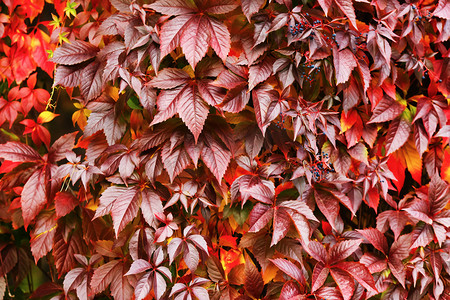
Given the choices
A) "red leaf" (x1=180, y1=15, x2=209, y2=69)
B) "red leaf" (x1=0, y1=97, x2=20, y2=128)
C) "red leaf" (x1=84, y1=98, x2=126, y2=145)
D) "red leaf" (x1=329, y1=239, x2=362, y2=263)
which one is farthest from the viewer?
"red leaf" (x1=0, y1=97, x2=20, y2=128)

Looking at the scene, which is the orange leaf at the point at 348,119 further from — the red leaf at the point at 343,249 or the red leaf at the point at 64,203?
the red leaf at the point at 64,203

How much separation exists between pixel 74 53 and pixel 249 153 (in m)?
0.64

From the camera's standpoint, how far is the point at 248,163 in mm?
1288

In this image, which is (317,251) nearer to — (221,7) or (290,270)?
(290,270)

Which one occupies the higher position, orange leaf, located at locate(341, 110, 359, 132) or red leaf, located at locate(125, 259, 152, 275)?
orange leaf, located at locate(341, 110, 359, 132)

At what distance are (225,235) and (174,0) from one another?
2.51ft

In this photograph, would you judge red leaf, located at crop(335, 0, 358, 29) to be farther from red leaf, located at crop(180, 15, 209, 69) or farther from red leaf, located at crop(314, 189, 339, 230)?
red leaf, located at crop(314, 189, 339, 230)

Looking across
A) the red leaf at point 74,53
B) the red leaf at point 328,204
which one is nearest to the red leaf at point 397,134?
the red leaf at point 328,204

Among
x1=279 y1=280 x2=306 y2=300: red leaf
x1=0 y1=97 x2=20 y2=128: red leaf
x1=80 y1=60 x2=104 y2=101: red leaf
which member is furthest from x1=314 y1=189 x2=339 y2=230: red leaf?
x1=0 y1=97 x2=20 y2=128: red leaf

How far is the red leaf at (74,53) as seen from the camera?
130 centimetres

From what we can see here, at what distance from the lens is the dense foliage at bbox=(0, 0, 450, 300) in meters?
1.19

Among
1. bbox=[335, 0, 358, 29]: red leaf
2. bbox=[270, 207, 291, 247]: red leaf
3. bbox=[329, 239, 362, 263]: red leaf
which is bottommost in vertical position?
bbox=[329, 239, 362, 263]: red leaf

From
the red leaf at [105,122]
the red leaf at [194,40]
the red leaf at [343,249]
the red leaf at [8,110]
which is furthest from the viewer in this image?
the red leaf at [8,110]

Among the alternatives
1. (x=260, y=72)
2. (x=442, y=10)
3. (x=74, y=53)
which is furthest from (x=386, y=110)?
(x=74, y=53)
